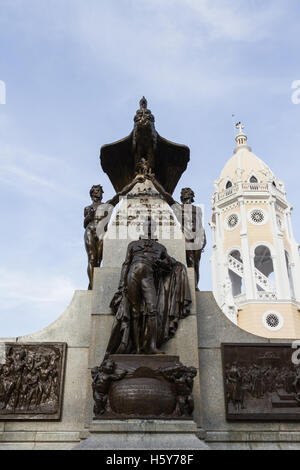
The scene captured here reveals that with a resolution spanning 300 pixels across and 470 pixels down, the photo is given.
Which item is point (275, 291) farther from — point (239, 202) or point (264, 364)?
point (264, 364)

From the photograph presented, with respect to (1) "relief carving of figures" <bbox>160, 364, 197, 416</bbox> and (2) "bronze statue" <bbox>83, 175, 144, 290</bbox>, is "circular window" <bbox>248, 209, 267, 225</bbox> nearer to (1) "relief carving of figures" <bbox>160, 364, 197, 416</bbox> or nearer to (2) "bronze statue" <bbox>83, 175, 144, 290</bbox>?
(2) "bronze statue" <bbox>83, 175, 144, 290</bbox>

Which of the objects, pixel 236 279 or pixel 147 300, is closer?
pixel 147 300

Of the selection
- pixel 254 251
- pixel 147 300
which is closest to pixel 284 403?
pixel 147 300

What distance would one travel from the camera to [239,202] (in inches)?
2271

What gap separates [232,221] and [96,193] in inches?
1910

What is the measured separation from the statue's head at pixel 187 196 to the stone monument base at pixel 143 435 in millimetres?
5771

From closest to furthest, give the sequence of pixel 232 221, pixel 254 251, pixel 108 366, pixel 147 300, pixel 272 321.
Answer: pixel 108 366 < pixel 147 300 < pixel 272 321 < pixel 254 251 < pixel 232 221

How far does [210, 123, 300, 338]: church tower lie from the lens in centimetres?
5100

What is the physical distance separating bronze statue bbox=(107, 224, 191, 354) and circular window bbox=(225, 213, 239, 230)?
50.0 metres

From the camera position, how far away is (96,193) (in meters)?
11.2

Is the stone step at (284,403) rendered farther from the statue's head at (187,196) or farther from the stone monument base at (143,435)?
the statue's head at (187,196)

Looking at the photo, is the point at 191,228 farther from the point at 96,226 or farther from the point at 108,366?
the point at 108,366

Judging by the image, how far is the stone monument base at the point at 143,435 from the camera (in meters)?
6.26

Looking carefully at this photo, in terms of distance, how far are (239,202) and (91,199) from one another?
4811cm
